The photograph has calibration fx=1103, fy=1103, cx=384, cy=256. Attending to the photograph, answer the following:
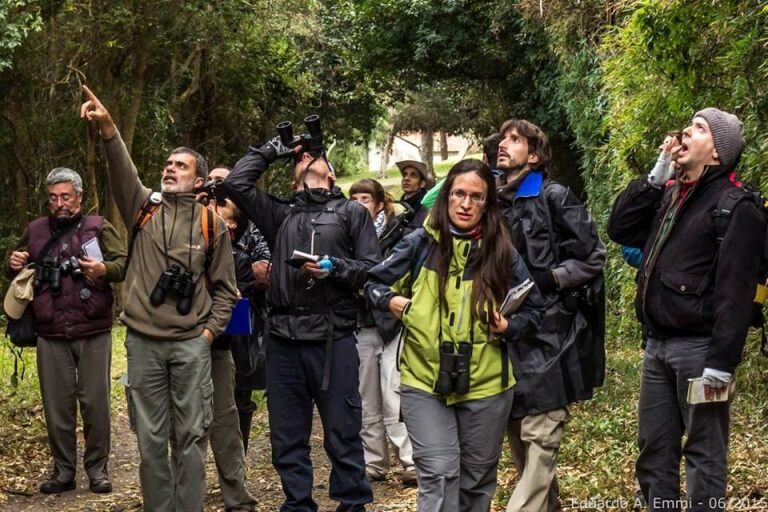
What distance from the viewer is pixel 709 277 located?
17.3 ft

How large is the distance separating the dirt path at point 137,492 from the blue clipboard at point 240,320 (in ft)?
4.26

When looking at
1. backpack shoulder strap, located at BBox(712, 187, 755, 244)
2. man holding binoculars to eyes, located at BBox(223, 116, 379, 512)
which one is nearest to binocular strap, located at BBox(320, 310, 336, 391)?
man holding binoculars to eyes, located at BBox(223, 116, 379, 512)

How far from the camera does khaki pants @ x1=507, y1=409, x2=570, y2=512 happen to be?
19.6 ft

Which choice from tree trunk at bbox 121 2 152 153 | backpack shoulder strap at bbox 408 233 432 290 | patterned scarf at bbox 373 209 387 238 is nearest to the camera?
backpack shoulder strap at bbox 408 233 432 290

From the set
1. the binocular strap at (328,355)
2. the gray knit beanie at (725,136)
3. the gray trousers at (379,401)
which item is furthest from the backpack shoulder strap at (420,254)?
the gray trousers at (379,401)

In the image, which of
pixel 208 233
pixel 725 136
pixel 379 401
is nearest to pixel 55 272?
pixel 208 233

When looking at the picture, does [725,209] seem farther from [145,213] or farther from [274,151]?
[145,213]

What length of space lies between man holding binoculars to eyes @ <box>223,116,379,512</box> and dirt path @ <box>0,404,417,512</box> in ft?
3.23

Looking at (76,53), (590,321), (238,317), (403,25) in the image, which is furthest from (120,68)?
(590,321)

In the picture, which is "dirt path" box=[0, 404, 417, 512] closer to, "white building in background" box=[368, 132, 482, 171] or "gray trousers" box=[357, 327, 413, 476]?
"gray trousers" box=[357, 327, 413, 476]

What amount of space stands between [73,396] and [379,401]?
2.31m

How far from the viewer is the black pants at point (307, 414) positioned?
6.51m

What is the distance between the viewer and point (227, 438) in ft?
23.8

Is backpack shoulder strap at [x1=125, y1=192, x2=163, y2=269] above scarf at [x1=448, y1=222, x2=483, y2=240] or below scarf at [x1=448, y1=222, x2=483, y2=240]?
above
